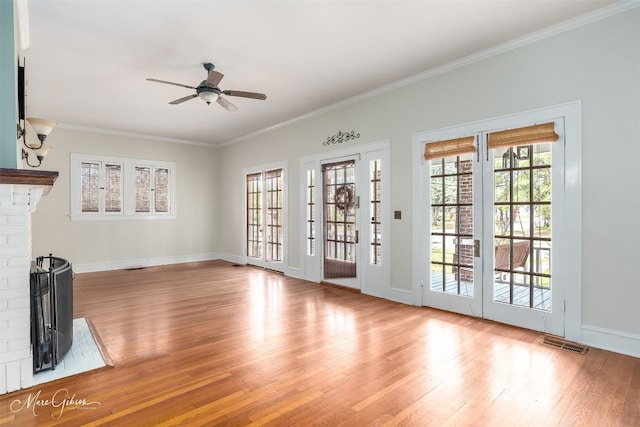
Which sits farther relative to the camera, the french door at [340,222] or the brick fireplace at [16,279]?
the french door at [340,222]

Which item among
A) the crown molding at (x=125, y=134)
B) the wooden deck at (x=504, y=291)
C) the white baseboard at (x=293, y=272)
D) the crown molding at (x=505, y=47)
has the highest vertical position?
the crown molding at (x=505, y=47)

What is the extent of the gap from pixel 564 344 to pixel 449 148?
2.31 metres

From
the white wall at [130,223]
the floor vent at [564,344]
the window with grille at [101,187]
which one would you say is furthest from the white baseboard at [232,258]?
the floor vent at [564,344]

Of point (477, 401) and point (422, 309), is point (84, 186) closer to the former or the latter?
point (422, 309)

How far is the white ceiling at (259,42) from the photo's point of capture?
116 inches

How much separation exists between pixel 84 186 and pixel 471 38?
7.35 m

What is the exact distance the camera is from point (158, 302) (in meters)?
4.63

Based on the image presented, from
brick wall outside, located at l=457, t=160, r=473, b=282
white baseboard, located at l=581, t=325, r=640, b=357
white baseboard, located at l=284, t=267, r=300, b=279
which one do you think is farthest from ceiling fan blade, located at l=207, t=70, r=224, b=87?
white baseboard, located at l=581, t=325, r=640, b=357

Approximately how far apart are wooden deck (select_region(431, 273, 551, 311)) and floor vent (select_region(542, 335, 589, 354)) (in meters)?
0.30

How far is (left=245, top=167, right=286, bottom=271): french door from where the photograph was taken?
7004 millimetres

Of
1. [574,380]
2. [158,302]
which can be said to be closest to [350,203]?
[158,302]

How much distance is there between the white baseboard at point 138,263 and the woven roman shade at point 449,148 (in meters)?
6.33

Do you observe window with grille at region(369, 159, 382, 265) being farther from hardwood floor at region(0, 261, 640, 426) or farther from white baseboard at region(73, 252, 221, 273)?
white baseboard at region(73, 252, 221, 273)

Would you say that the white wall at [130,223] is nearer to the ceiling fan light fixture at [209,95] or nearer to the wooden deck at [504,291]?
the ceiling fan light fixture at [209,95]
